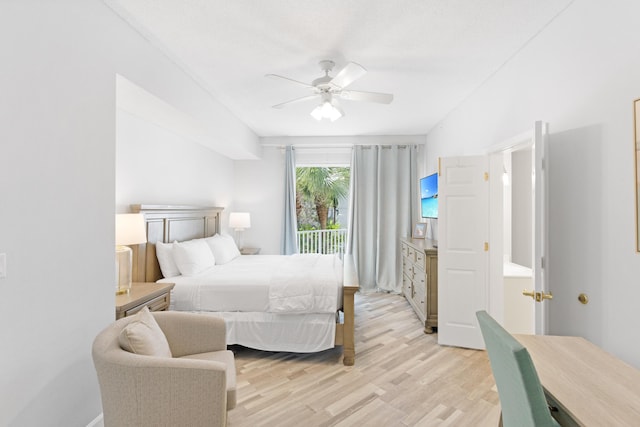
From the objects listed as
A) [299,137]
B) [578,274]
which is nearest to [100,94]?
[578,274]

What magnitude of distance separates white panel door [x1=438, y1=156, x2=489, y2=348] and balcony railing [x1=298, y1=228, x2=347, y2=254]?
332 centimetres

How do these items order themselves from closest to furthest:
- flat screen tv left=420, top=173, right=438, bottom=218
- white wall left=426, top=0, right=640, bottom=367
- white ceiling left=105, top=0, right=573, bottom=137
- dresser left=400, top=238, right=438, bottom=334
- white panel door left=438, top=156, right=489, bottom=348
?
1. white wall left=426, top=0, right=640, bottom=367
2. white ceiling left=105, top=0, right=573, bottom=137
3. white panel door left=438, top=156, right=489, bottom=348
4. dresser left=400, top=238, right=438, bottom=334
5. flat screen tv left=420, top=173, right=438, bottom=218

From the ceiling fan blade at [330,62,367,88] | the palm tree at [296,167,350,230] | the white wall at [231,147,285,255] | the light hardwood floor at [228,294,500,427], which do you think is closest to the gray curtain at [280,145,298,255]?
the white wall at [231,147,285,255]

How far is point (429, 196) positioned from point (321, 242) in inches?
100

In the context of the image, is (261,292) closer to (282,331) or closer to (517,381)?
(282,331)

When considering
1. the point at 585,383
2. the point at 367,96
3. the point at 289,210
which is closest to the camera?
the point at 585,383

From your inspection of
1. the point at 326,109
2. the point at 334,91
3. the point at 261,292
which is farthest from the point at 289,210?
the point at 334,91

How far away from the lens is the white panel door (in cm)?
312

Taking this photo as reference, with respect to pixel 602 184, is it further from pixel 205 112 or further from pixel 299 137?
pixel 299 137

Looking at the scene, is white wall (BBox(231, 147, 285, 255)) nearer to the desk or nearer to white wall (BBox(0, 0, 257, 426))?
white wall (BBox(0, 0, 257, 426))

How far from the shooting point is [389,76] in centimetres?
299

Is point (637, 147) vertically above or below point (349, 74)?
below

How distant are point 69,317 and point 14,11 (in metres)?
1.54

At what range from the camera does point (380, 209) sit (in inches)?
212
